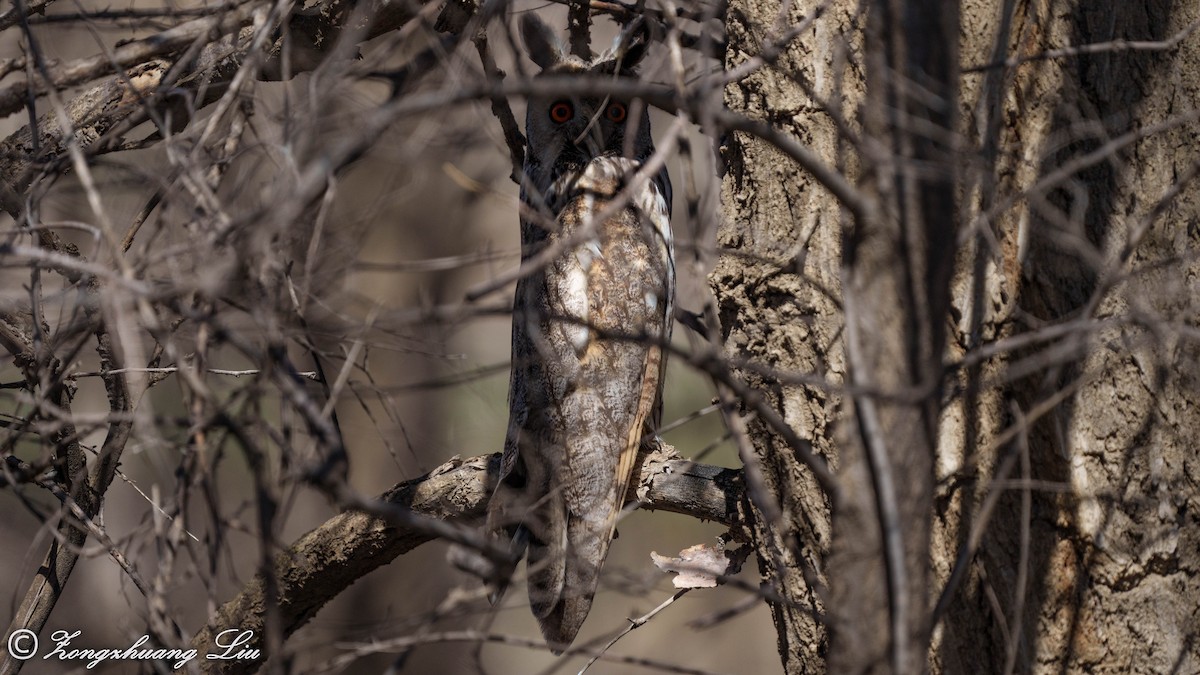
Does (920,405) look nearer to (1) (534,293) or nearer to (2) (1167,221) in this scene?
(2) (1167,221)

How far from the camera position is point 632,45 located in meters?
2.67

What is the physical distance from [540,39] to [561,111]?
0.83 feet

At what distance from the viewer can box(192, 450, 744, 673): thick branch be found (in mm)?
2605

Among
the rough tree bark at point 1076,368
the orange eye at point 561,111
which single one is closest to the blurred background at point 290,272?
the rough tree bark at point 1076,368

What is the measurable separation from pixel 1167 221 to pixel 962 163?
80 centimetres

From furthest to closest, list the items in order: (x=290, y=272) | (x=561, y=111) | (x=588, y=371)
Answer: (x=561, y=111)
(x=588, y=371)
(x=290, y=272)

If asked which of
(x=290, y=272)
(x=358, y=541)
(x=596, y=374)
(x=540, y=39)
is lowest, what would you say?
(x=358, y=541)

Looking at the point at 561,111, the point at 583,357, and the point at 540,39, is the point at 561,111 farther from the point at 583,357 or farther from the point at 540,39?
the point at 583,357

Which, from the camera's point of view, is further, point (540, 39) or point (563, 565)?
point (540, 39)

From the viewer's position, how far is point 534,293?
9.52 feet

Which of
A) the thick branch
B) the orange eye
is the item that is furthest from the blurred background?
the orange eye

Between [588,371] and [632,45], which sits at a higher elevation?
[632,45]

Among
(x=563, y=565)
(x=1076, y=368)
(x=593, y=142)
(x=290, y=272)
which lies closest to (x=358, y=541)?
(x=563, y=565)

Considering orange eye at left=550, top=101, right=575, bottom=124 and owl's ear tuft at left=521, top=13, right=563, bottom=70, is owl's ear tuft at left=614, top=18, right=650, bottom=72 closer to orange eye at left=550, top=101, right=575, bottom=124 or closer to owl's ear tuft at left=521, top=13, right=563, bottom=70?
owl's ear tuft at left=521, top=13, right=563, bottom=70
